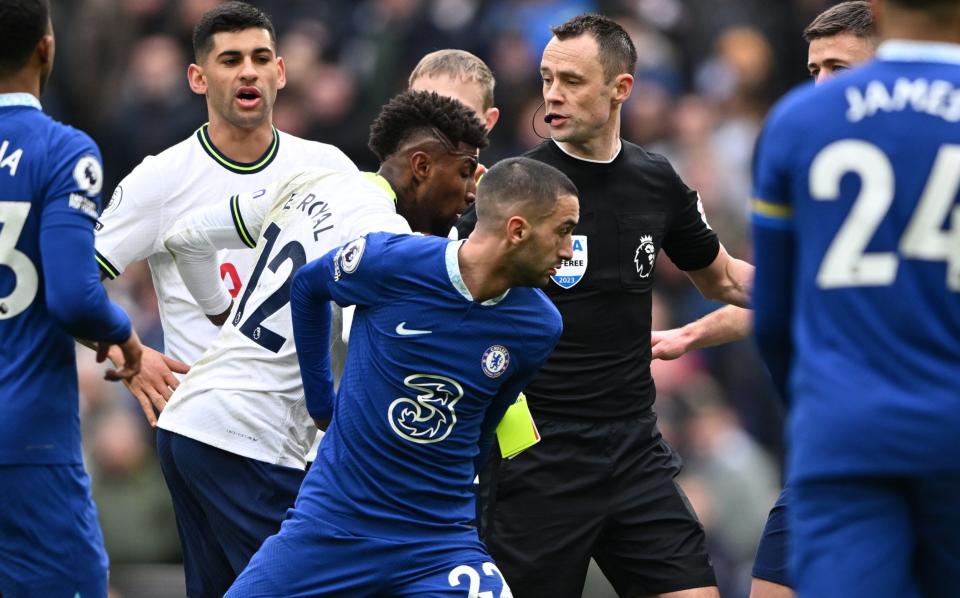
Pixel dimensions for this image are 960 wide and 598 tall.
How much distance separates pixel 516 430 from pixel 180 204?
2.01 m

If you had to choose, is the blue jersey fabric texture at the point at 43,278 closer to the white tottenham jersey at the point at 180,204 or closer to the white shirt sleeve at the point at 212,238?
the white shirt sleeve at the point at 212,238

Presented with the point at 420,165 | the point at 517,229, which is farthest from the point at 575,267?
the point at 517,229

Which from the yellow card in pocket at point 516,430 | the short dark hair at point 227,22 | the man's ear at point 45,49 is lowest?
the yellow card in pocket at point 516,430

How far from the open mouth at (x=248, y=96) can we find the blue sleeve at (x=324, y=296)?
1.67 meters

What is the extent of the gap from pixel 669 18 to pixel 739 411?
3.86 m

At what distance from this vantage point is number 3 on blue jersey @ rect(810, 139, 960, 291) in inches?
152

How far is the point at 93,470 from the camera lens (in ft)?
36.8

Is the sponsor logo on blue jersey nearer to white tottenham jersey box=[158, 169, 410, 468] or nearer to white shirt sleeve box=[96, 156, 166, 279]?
white tottenham jersey box=[158, 169, 410, 468]

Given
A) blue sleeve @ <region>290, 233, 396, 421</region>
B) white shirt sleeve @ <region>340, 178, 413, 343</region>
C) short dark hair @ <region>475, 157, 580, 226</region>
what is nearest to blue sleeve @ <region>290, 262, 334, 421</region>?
blue sleeve @ <region>290, 233, 396, 421</region>

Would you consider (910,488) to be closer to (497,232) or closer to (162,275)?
(497,232)

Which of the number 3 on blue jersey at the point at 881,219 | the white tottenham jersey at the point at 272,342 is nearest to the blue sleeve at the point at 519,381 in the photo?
the white tottenham jersey at the point at 272,342

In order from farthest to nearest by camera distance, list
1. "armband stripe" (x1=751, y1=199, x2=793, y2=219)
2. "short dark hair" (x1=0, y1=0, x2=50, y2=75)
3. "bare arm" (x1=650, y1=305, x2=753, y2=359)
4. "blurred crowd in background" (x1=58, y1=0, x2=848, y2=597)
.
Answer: "blurred crowd in background" (x1=58, y1=0, x2=848, y2=597) < "bare arm" (x1=650, y1=305, x2=753, y2=359) < "short dark hair" (x1=0, y1=0, x2=50, y2=75) < "armband stripe" (x1=751, y1=199, x2=793, y2=219)

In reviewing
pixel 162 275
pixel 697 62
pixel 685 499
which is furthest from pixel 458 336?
pixel 697 62

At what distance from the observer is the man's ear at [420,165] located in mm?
6172
